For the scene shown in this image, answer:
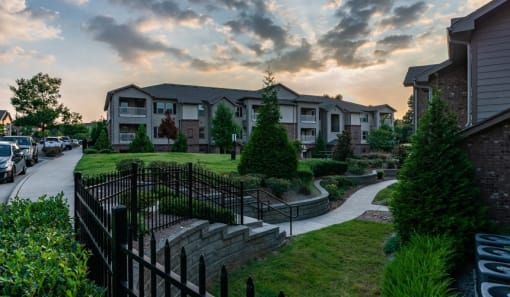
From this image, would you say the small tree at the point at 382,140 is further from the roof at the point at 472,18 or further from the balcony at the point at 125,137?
the roof at the point at 472,18

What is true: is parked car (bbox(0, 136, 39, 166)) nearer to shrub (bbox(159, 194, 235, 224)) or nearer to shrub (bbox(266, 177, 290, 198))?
shrub (bbox(266, 177, 290, 198))

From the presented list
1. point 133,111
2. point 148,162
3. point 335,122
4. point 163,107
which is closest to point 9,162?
point 148,162

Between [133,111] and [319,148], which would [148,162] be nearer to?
[133,111]

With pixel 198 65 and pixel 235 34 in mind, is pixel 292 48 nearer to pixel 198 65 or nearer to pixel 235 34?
pixel 235 34

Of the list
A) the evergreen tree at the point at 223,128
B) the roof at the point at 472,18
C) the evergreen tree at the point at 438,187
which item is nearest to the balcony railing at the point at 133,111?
the evergreen tree at the point at 223,128

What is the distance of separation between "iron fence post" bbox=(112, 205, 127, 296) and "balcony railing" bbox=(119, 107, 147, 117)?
37402mm

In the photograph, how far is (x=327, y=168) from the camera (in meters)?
22.7

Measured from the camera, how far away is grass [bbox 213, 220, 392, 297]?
6.45m

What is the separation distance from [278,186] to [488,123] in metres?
8.20

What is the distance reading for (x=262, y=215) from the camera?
1198cm

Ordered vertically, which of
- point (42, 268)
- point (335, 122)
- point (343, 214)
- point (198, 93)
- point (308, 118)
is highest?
point (198, 93)

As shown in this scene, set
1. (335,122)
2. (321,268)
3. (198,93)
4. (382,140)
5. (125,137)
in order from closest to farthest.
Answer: (321,268), (125,137), (198,93), (382,140), (335,122)

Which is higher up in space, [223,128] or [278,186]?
[223,128]

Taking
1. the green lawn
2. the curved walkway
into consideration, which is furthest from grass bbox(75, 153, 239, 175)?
the curved walkway
